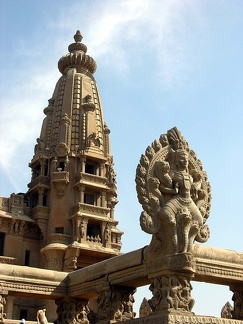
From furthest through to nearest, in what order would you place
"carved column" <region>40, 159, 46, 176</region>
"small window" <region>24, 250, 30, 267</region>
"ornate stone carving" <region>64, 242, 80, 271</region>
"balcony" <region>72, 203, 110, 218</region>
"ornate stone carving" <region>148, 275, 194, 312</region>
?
1. "carved column" <region>40, 159, 46, 176</region>
2. "small window" <region>24, 250, 30, 267</region>
3. "balcony" <region>72, 203, 110, 218</region>
4. "ornate stone carving" <region>64, 242, 80, 271</region>
5. "ornate stone carving" <region>148, 275, 194, 312</region>

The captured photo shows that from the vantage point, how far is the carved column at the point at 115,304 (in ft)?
47.5

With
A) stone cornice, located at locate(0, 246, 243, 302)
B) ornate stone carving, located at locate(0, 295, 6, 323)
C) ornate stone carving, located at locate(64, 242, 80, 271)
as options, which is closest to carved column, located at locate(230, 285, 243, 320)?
stone cornice, located at locate(0, 246, 243, 302)

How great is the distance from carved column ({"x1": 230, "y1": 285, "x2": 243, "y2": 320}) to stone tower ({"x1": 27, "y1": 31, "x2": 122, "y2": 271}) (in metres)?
20.5

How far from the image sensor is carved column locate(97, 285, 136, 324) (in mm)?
14484

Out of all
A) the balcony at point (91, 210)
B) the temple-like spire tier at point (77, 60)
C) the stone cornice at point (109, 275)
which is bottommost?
the stone cornice at point (109, 275)

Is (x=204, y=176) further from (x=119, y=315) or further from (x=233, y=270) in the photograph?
(x=119, y=315)

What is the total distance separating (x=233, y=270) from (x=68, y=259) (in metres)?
21.6

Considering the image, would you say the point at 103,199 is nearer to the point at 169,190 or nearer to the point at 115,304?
the point at 115,304

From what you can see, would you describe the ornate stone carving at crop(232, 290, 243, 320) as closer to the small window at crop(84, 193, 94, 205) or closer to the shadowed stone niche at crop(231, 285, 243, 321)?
the shadowed stone niche at crop(231, 285, 243, 321)

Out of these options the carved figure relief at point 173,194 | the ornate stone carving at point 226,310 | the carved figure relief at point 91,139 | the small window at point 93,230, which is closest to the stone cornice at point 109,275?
the carved figure relief at point 173,194

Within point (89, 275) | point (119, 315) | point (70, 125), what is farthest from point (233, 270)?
point (70, 125)

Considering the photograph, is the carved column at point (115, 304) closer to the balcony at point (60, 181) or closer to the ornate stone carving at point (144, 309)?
the ornate stone carving at point (144, 309)

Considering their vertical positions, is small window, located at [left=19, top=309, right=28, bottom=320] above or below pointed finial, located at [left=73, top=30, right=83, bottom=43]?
below

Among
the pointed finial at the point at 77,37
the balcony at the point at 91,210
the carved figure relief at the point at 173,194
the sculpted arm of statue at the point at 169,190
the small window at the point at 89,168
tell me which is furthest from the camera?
the pointed finial at the point at 77,37
